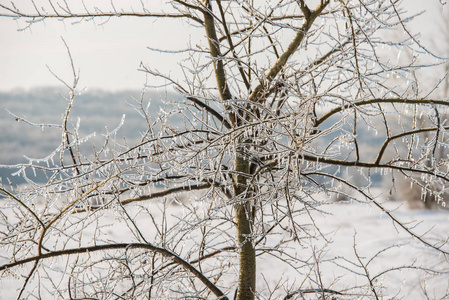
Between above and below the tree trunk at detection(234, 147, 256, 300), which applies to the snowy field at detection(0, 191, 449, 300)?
above

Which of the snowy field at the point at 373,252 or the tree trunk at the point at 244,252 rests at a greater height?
the snowy field at the point at 373,252

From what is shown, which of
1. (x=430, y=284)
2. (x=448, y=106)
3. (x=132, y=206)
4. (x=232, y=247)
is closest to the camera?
(x=448, y=106)

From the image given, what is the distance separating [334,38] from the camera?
382 cm

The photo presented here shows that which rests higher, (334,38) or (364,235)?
(364,235)

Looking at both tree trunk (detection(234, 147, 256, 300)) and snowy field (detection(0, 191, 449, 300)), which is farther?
snowy field (detection(0, 191, 449, 300))

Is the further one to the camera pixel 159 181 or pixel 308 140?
pixel 159 181

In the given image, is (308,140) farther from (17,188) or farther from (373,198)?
(17,188)

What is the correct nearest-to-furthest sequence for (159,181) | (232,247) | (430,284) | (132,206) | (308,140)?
(308,140), (159,181), (132,206), (232,247), (430,284)

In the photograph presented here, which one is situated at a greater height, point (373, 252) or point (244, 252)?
point (373, 252)

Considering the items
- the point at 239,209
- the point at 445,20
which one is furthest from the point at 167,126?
the point at 445,20

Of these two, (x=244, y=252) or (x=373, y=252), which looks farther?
(x=373, y=252)

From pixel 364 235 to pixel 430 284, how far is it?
4223 mm

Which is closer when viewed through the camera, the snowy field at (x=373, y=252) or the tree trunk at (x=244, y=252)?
the tree trunk at (x=244, y=252)

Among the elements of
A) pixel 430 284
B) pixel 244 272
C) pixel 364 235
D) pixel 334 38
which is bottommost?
pixel 244 272
